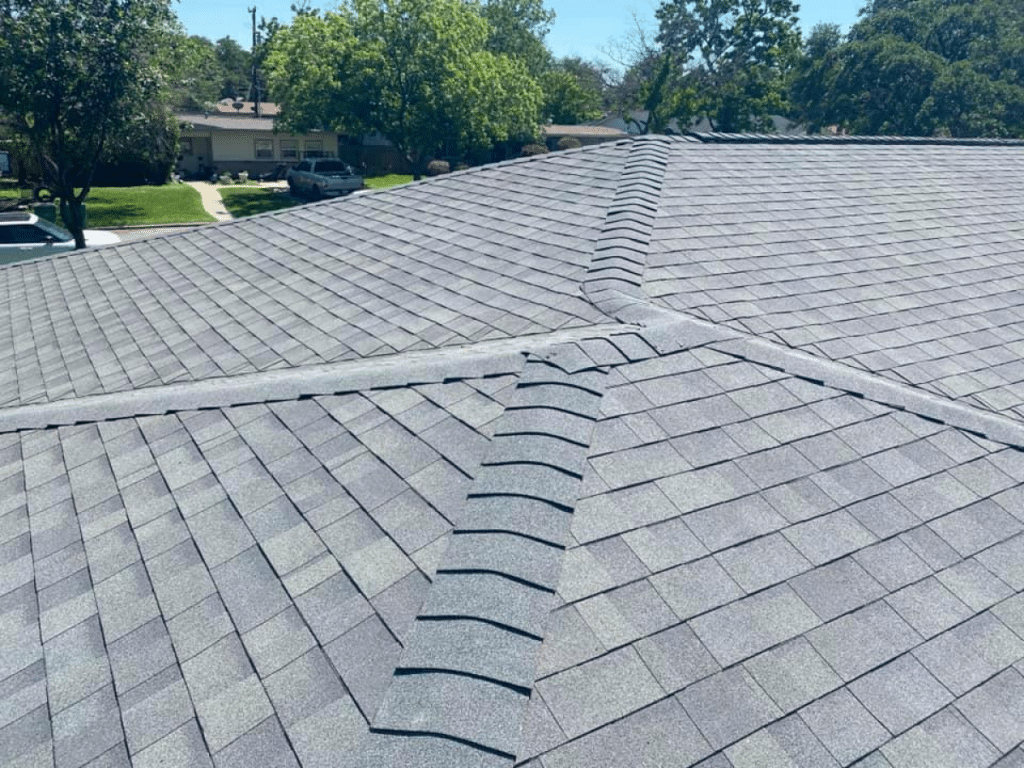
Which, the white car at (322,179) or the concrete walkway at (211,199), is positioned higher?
the white car at (322,179)

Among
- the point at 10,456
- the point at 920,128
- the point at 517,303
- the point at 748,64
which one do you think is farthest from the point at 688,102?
the point at 10,456

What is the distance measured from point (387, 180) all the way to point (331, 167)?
1003 cm

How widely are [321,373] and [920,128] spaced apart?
6045cm

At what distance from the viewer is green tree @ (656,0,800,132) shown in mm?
52812

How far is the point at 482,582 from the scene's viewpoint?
12.7 feet

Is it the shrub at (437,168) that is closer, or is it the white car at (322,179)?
the white car at (322,179)

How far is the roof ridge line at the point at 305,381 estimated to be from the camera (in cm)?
618

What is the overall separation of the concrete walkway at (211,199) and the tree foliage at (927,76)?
161ft

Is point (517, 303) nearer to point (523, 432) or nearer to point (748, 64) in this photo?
point (523, 432)

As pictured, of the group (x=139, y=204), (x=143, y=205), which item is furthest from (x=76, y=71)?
(x=139, y=204)

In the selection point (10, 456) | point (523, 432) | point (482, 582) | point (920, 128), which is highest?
point (920, 128)

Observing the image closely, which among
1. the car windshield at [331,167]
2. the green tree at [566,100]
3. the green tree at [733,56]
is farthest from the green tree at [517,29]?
the car windshield at [331,167]

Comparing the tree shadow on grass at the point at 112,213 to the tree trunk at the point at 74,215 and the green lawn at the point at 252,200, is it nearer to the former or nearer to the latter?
the green lawn at the point at 252,200

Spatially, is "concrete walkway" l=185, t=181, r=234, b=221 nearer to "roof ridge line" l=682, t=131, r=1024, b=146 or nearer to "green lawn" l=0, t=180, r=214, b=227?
"green lawn" l=0, t=180, r=214, b=227
